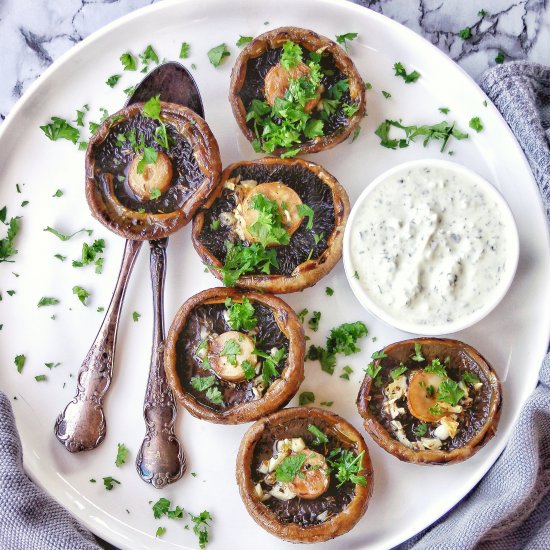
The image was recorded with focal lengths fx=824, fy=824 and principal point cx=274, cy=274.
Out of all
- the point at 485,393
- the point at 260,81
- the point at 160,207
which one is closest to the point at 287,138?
the point at 260,81

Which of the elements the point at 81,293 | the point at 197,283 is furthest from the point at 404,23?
the point at 81,293

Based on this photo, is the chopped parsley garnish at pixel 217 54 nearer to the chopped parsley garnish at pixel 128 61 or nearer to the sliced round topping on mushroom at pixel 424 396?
the chopped parsley garnish at pixel 128 61

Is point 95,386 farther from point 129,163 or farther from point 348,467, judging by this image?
point 348,467

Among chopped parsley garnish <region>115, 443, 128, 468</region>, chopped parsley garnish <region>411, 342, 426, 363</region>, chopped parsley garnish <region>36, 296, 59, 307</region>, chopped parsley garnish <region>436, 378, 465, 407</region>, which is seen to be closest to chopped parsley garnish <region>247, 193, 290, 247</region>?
chopped parsley garnish <region>411, 342, 426, 363</region>

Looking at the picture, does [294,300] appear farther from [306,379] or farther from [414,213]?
[414,213]

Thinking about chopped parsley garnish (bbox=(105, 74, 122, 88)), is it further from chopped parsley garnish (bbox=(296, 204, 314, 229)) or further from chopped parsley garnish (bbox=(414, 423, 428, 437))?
chopped parsley garnish (bbox=(414, 423, 428, 437))
